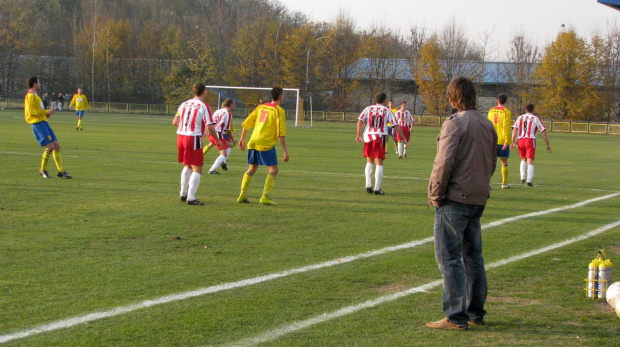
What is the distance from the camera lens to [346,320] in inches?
202

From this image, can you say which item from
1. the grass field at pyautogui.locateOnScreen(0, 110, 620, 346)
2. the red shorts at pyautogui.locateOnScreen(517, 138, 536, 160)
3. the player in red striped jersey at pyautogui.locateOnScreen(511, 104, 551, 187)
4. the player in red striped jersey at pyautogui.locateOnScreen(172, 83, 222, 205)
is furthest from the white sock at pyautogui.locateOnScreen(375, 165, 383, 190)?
the red shorts at pyautogui.locateOnScreen(517, 138, 536, 160)

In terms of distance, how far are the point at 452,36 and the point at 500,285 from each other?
7120 centimetres

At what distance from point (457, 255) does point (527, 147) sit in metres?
11.5

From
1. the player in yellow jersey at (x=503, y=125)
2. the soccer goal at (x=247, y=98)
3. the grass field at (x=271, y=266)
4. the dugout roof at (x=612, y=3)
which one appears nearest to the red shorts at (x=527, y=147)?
the player in yellow jersey at (x=503, y=125)

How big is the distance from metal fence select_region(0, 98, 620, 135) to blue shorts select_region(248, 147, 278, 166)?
40.9 m

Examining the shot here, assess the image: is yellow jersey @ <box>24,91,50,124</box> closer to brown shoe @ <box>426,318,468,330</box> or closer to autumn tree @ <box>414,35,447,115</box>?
brown shoe @ <box>426,318,468,330</box>

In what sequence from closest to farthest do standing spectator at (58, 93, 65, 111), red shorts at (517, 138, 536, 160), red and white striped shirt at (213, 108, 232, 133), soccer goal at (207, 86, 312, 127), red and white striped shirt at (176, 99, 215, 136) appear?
red and white striped shirt at (176, 99, 215, 136), red shorts at (517, 138, 536, 160), red and white striped shirt at (213, 108, 232, 133), soccer goal at (207, 86, 312, 127), standing spectator at (58, 93, 65, 111)

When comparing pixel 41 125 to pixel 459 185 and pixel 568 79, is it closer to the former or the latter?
pixel 459 185

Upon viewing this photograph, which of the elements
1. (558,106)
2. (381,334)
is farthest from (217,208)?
(558,106)

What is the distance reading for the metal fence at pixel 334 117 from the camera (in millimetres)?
55322

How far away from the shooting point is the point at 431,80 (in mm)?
66938

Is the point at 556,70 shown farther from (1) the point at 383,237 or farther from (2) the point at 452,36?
(1) the point at 383,237

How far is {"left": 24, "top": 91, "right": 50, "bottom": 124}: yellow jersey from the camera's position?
546 inches

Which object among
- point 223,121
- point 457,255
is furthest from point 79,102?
point 457,255
